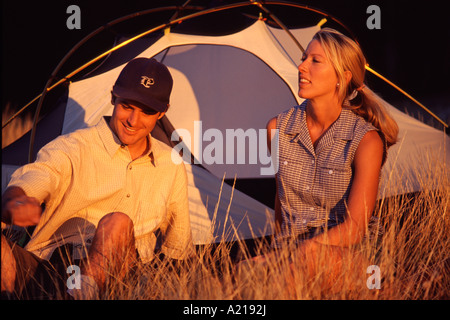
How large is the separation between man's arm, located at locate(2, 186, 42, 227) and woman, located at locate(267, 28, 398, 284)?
1.23 metres

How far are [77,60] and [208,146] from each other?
10.7 metres

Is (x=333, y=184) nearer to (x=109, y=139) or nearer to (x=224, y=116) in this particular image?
(x=109, y=139)

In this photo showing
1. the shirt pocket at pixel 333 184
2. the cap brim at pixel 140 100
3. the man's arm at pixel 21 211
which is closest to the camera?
the man's arm at pixel 21 211

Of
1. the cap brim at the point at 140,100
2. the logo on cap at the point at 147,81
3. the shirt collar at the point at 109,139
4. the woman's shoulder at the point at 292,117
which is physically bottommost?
the shirt collar at the point at 109,139

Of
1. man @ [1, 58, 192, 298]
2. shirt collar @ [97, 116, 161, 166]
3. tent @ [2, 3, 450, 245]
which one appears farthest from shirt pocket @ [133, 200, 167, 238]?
tent @ [2, 3, 450, 245]

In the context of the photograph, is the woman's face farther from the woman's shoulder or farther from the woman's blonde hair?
the woman's shoulder

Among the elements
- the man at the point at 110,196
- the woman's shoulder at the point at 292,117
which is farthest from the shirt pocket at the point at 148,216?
the woman's shoulder at the point at 292,117

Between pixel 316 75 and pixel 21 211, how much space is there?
165cm

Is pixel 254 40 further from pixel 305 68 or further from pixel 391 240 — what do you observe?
pixel 391 240

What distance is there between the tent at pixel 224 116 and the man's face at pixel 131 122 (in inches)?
51.9

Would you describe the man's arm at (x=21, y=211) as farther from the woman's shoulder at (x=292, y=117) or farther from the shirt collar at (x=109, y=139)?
the woman's shoulder at (x=292, y=117)

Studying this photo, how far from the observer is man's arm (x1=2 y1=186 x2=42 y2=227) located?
198 centimetres

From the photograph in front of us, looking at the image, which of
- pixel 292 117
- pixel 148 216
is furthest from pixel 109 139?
pixel 292 117

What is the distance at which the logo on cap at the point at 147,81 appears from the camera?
107 inches
